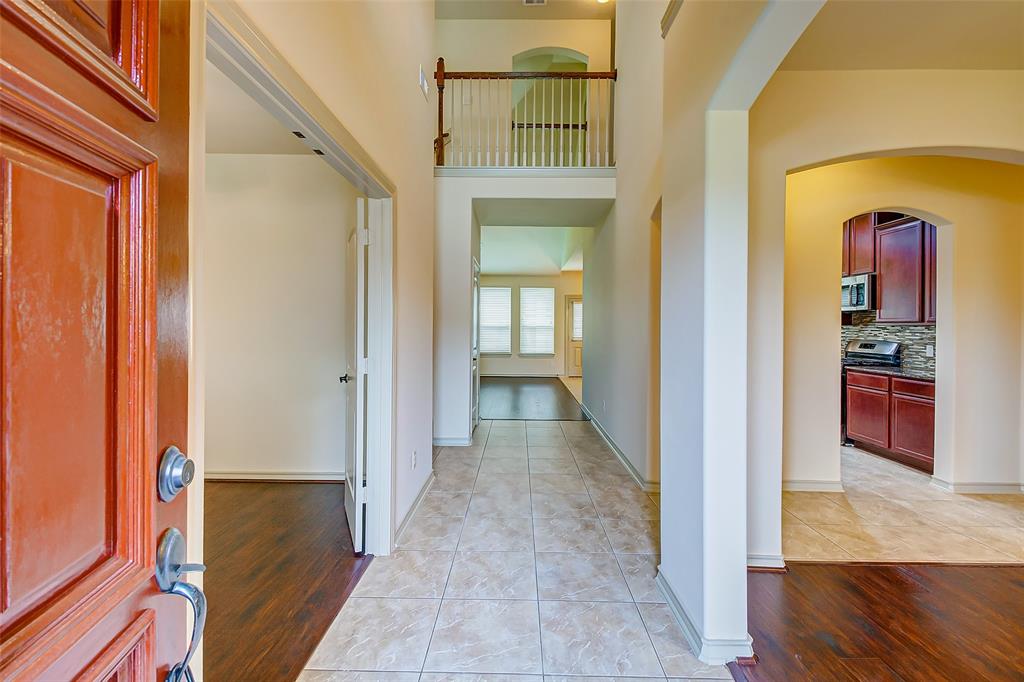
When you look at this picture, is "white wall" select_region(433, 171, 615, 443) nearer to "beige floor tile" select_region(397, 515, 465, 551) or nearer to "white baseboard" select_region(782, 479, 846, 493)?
"beige floor tile" select_region(397, 515, 465, 551)

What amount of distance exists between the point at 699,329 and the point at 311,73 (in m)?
1.69

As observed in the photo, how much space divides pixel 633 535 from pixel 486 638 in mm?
1176

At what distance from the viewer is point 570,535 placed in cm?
243

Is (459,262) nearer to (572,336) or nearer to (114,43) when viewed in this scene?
(114,43)

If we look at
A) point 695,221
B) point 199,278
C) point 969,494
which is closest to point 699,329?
point 695,221

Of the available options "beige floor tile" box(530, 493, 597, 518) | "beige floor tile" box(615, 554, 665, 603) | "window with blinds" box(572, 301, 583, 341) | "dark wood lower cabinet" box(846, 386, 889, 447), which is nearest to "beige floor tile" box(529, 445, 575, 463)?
"beige floor tile" box(530, 493, 597, 518)

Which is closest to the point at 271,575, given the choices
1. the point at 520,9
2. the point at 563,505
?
the point at 563,505

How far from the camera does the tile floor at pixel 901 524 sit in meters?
2.25

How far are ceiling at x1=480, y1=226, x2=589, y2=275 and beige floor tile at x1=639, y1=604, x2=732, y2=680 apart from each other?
5.07 m

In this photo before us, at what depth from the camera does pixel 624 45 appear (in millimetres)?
3920

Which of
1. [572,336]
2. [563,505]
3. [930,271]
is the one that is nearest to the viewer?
[563,505]

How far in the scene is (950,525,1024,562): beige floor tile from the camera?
7.47 feet

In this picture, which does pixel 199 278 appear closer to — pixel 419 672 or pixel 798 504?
pixel 419 672

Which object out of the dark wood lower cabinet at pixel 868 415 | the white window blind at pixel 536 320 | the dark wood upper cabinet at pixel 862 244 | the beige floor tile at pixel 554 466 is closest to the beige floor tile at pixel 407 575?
the beige floor tile at pixel 554 466
